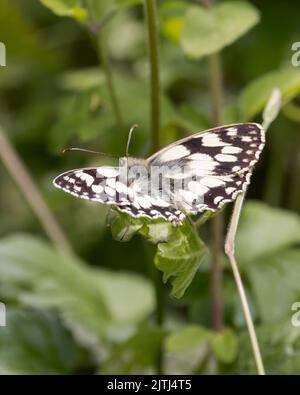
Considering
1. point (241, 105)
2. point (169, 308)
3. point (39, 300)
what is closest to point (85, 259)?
point (169, 308)

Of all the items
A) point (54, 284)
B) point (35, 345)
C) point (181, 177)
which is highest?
point (181, 177)

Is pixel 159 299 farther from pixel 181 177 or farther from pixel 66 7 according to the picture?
pixel 66 7

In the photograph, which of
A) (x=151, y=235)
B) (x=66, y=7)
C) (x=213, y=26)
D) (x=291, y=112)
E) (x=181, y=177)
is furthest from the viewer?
(x=291, y=112)

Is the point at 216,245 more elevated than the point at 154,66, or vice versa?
the point at 154,66

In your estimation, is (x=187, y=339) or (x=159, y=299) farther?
(x=159, y=299)

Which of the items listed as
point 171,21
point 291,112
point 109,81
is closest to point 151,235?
point 109,81

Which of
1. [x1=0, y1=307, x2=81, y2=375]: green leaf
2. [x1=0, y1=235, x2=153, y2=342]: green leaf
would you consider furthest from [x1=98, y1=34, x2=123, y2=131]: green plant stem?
[x1=0, y1=307, x2=81, y2=375]: green leaf

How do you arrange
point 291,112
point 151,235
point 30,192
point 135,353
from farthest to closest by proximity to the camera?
point 30,192, point 291,112, point 135,353, point 151,235

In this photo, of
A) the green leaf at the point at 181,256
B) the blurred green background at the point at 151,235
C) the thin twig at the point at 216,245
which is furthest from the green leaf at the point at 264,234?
the green leaf at the point at 181,256
